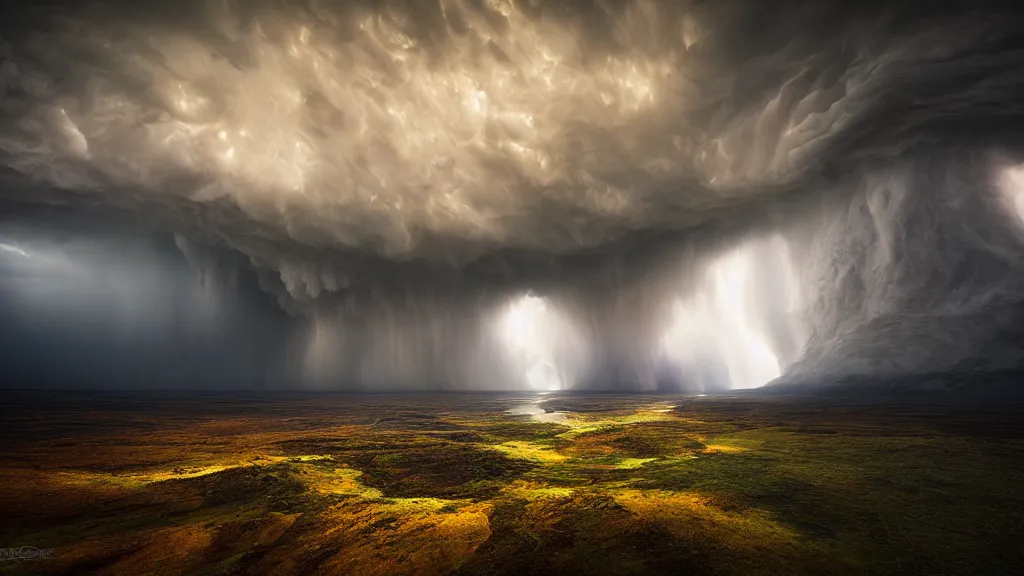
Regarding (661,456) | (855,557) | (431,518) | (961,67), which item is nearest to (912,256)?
(961,67)

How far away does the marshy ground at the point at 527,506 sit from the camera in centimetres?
534

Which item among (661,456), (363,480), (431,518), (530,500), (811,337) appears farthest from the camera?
(811,337)

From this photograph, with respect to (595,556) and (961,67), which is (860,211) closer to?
(961,67)

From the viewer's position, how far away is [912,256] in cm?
3766

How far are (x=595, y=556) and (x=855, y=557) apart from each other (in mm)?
3180

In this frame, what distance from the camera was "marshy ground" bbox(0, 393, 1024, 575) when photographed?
534 cm

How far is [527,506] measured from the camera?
753 centimetres

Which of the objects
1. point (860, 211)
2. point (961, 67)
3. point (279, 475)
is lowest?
point (279, 475)

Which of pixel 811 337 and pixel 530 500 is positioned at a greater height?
pixel 811 337

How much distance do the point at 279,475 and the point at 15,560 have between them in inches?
192

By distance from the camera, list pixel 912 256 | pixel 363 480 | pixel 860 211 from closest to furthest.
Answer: pixel 363 480, pixel 912 256, pixel 860 211

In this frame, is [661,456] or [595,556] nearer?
[595,556]

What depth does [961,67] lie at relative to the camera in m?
26.5

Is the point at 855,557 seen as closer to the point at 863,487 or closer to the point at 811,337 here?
the point at 863,487
